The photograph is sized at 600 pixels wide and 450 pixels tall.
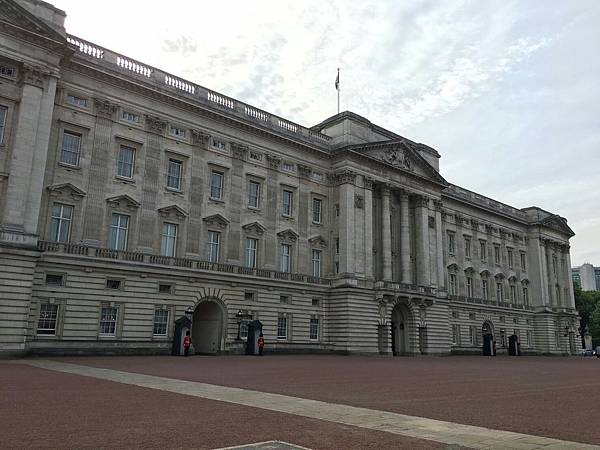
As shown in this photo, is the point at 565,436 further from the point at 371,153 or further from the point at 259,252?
the point at 371,153

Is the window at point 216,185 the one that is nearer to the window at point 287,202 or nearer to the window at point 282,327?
the window at point 287,202

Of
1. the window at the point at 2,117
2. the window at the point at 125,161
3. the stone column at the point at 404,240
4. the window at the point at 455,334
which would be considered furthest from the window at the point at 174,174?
the window at the point at 455,334

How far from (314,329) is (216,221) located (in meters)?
14.7

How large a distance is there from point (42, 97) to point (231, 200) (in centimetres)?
1695

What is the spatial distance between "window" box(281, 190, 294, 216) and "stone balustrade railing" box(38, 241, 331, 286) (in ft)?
20.3

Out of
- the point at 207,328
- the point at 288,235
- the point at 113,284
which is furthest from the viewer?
Answer: the point at 288,235

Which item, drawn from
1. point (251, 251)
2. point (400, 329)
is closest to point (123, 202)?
point (251, 251)

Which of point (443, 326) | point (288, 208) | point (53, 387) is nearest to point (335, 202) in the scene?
point (288, 208)

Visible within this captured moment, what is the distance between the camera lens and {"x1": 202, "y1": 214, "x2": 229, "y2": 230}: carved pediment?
4391cm

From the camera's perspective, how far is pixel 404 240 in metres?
59.2

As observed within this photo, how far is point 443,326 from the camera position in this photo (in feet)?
197

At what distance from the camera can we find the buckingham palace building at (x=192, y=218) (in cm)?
3403

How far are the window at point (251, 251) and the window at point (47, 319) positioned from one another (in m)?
16.8

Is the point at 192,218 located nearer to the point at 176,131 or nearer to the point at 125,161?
the point at 125,161
